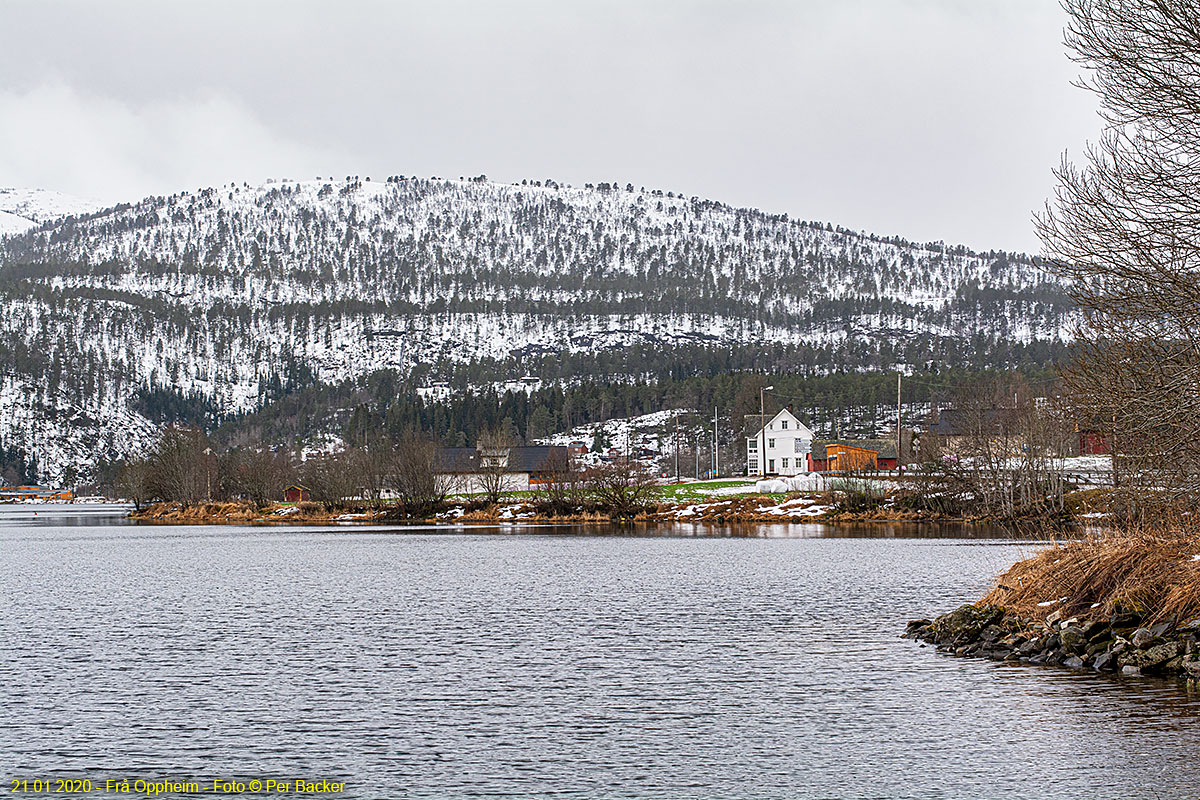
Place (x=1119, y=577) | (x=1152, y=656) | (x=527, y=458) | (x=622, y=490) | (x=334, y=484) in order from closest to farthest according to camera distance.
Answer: (x=1152, y=656)
(x=1119, y=577)
(x=622, y=490)
(x=334, y=484)
(x=527, y=458)

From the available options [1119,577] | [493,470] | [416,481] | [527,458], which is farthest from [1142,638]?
[527,458]

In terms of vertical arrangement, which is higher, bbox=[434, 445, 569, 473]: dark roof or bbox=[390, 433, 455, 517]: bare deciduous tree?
bbox=[434, 445, 569, 473]: dark roof

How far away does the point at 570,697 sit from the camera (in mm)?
21875

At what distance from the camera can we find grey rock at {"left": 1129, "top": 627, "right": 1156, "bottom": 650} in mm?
22656

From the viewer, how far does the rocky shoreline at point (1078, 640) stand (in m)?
22.1

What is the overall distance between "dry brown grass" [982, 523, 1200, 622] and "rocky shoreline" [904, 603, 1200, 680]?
36cm

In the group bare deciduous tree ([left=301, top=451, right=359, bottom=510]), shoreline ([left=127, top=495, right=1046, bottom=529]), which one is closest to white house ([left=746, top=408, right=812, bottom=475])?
shoreline ([left=127, top=495, right=1046, bottom=529])

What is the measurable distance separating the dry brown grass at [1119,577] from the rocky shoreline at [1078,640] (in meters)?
0.36

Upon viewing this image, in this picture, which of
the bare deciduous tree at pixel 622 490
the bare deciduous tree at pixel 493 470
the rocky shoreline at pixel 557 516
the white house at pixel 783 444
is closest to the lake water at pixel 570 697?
the rocky shoreline at pixel 557 516

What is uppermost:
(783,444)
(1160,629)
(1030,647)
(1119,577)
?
(783,444)

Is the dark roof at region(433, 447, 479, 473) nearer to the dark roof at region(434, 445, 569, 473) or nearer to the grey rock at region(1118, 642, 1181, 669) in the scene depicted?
the dark roof at region(434, 445, 569, 473)

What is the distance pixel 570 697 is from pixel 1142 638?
10960 millimetres

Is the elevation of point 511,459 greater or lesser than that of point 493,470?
greater

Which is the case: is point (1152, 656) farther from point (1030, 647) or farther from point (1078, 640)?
point (1030, 647)
